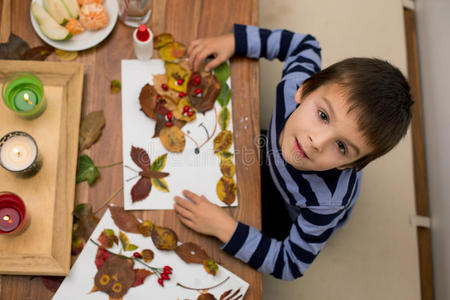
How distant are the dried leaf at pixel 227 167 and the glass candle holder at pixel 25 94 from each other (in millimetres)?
367

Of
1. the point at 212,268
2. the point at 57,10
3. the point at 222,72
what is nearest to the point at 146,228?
the point at 212,268

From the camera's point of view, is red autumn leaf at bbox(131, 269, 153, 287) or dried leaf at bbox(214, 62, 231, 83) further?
dried leaf at bbox(214, 62, 231, 83)

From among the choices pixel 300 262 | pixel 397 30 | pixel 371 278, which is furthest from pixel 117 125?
pixel 397 30

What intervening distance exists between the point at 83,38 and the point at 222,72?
30 centimetres

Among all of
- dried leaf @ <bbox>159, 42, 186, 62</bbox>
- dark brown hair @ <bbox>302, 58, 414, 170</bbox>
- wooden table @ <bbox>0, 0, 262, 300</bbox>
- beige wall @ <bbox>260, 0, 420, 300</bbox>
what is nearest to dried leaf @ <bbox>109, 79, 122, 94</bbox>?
wooden table @ <bbox>0, 0, 262, 300</bbox>

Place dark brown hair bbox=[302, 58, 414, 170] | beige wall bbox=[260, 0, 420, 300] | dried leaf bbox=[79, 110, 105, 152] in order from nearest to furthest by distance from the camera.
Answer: dark brown hair bbox=[302, 58, 414, 170]
dried leaf bbox=[79, 110, 105, 152]
beige wall bbox=[260, 0, 420, 300]

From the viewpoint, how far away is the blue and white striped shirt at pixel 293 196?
723 millimetres

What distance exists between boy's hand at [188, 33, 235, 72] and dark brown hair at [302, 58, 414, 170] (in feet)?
0.80

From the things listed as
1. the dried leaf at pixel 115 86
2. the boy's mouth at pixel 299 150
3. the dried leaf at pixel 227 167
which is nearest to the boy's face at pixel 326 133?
the boy's mouth at pixel 299 150

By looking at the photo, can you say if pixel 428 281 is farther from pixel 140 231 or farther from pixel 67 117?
pixel 67 117

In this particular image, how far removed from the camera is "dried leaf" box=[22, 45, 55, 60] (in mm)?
735

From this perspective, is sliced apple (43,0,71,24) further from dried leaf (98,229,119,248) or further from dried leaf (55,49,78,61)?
dried leaf (98,229,119,248)

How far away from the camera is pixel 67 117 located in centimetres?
71

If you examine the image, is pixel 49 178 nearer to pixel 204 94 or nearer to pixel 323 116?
pixel 204 94
